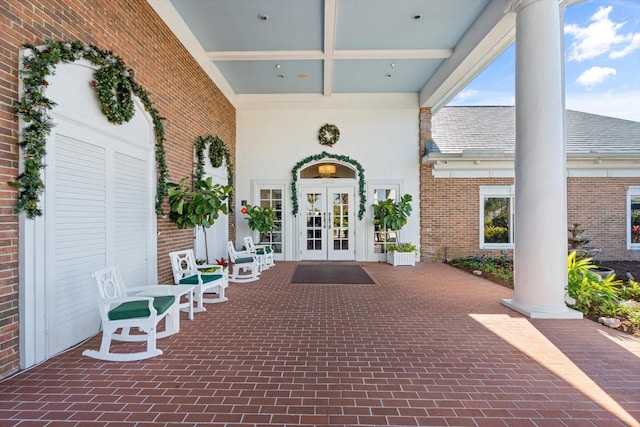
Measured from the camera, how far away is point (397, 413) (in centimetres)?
211

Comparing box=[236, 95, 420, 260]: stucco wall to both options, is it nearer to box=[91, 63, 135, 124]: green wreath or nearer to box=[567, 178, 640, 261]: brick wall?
box=[567, 178, 640, 261]: brick wall

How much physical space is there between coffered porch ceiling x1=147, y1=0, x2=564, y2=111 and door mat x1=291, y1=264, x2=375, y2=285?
4.59 meters

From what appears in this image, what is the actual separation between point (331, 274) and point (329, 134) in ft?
13.4

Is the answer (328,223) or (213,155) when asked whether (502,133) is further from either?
(213,155)

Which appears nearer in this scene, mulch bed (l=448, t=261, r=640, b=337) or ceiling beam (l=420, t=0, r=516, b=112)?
mulch bed (l=448, t=261, r=640, b=337)

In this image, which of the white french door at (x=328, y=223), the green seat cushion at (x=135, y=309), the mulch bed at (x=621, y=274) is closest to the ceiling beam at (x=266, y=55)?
the white french door at (x=328, y=223)

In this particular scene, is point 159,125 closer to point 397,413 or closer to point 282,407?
point 282,407

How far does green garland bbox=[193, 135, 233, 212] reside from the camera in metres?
6.43

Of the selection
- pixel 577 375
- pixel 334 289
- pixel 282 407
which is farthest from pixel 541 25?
pixel 282 407

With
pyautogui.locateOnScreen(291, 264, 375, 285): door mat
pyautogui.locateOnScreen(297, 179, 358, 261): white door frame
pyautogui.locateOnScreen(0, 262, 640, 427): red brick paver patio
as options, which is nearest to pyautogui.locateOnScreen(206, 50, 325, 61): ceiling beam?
pyautogui.locateOnScreen(297, 179, 358, 261): white door frame

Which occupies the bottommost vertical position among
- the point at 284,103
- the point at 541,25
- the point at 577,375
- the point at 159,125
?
the point at 577,375

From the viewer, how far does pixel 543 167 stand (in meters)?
4.09

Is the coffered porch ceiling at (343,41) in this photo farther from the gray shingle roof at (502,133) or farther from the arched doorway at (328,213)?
the arched doorway at (328,213)

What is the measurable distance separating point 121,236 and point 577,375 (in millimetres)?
4862
